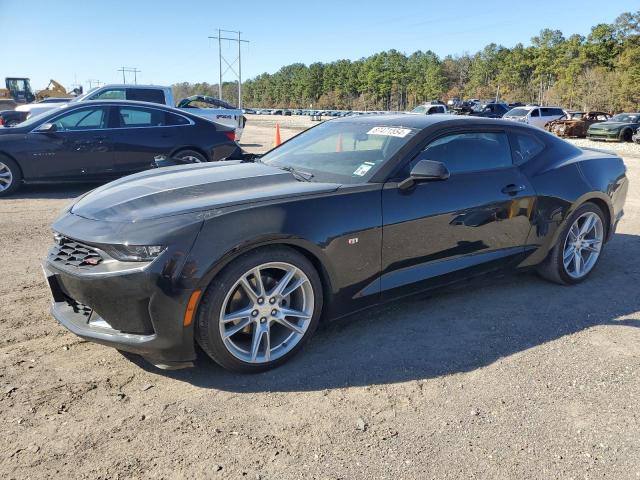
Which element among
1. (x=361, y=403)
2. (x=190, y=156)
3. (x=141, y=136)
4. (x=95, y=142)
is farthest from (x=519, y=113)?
(x=361, y=403)

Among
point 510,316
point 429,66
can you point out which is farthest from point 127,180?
point 429,66

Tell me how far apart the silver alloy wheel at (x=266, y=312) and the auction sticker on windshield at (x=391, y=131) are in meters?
1.40

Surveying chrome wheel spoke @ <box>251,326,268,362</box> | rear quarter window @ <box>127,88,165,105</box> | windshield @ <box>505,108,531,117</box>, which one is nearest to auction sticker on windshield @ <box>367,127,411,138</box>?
chrome wheel spoke @ <box>251,326,268,362</box>

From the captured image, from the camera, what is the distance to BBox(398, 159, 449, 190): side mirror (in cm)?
332

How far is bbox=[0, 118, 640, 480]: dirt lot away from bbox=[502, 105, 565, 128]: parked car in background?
990 inches

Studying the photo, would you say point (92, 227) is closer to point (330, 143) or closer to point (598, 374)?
point (330, 143)

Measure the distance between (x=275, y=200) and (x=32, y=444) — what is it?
1731 mm

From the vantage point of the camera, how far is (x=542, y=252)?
14.1ft

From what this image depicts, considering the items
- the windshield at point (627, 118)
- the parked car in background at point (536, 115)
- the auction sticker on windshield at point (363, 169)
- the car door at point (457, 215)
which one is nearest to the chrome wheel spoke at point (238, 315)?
the car door at point (457, 215)

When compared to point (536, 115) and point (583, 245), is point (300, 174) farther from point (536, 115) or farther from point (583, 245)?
point (536, 115)

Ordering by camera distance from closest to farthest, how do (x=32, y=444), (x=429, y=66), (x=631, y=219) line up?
(x=32, y=444), (x=631, y=219), (x=429, y=66)

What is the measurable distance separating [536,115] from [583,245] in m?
25.4

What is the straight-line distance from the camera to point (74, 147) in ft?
26.5

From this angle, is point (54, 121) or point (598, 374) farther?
point (54, 121)
